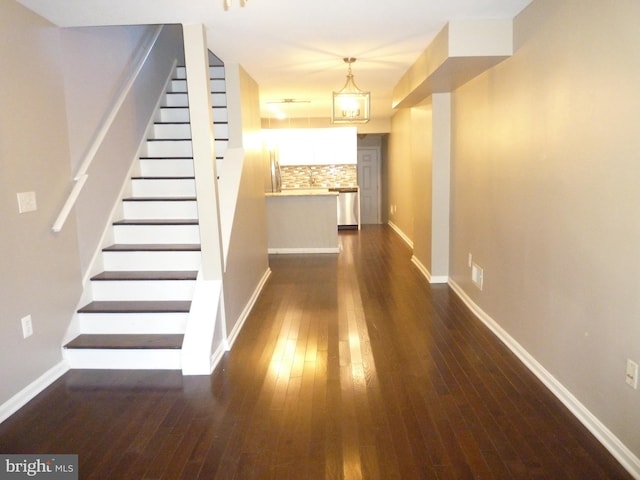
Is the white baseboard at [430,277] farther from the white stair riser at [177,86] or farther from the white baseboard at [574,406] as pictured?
the white stair riser at [177,86]

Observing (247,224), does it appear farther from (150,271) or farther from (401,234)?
(401,234)

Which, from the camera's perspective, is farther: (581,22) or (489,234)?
(489,234)

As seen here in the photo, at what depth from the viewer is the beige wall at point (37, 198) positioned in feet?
8.81

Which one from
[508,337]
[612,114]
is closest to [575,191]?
[612,114]

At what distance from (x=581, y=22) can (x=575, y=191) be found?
33.4 inches

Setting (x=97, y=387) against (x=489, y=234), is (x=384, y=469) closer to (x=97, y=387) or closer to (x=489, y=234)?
(x=97, y=387)

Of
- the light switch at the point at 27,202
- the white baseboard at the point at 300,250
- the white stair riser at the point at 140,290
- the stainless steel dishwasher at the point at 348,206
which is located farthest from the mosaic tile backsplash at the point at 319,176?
the light switch at the point at 27,202

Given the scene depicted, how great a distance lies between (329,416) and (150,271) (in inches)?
78.9

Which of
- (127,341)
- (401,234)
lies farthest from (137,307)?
(401,234)

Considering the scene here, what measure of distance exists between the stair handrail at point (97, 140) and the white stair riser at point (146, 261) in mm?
661

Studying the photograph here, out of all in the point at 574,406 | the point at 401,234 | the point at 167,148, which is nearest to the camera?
the point at 574,406

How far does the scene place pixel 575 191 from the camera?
2.47 meters

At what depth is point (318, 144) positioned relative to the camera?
970cm

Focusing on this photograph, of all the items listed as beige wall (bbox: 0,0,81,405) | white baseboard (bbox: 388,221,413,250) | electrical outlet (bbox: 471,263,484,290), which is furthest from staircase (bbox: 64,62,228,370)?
white baseboard (bbox: 388,221,413,250)
